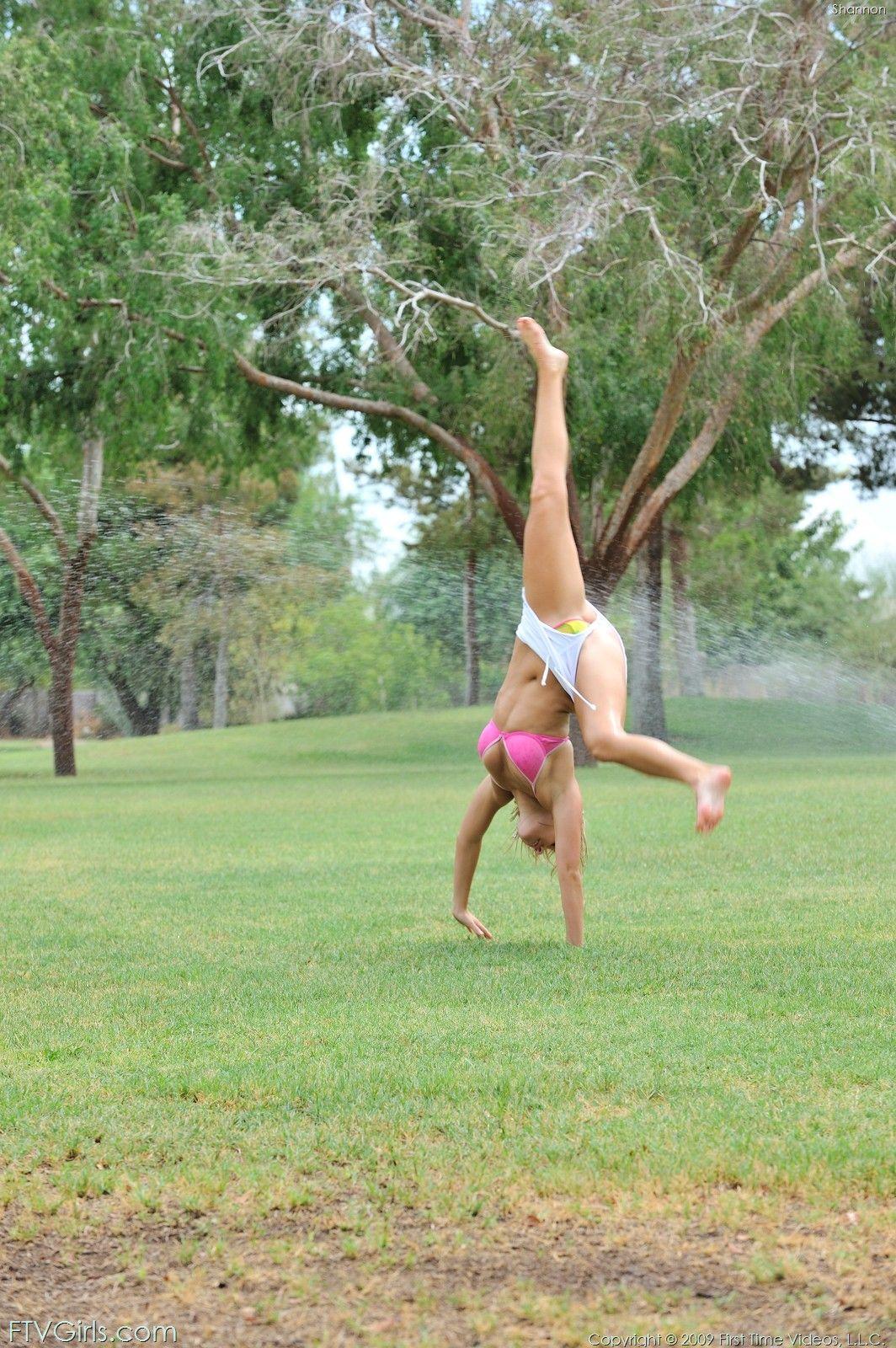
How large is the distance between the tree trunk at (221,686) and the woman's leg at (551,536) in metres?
31.0

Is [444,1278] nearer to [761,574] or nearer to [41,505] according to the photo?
[41,505]

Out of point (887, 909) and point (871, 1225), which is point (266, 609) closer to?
point (887, 909)

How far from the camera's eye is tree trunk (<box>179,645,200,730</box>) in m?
41.4

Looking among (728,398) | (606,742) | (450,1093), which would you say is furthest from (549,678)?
(728,398)

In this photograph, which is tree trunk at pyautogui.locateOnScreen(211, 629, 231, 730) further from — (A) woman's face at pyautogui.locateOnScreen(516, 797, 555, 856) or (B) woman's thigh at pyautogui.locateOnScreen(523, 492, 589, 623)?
(B) woman's thigh at pyautogui.locateOnScreen(523, 492, 589, 623)

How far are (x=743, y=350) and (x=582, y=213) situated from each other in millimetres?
3060

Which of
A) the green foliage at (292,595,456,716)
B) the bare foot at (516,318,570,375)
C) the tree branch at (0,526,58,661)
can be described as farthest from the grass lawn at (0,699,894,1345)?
the green foliage at (292,595,456,716)

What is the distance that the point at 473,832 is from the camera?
6.82m

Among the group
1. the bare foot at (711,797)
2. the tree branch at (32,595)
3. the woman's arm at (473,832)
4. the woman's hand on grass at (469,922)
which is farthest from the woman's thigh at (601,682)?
the tree branch at (32,595)

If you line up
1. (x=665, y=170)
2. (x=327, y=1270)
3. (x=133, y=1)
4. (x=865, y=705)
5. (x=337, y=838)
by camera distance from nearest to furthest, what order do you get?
(x=327, y=1270), (x=337, y=838), (x=665, y=170), (x=133, y=1), (x=865, y=705)

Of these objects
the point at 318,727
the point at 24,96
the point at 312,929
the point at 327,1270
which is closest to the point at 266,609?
the point at 318,727

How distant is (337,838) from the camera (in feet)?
43.8

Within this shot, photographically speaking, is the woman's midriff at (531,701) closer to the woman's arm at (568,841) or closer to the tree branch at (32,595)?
the woman's arm at (568,841)

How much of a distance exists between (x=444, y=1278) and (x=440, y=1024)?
2182mm
